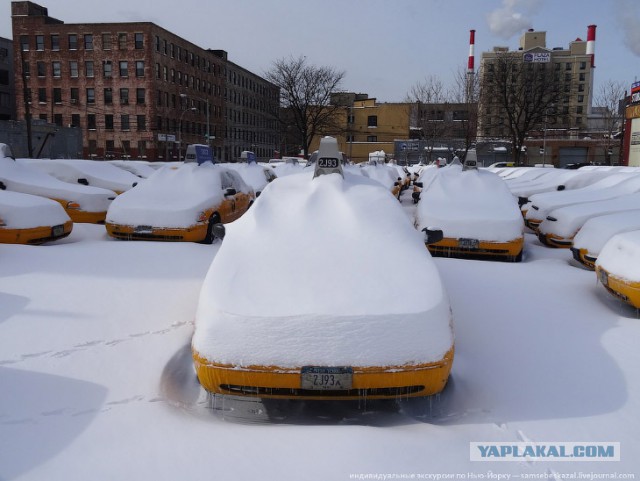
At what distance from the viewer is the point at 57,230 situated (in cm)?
896

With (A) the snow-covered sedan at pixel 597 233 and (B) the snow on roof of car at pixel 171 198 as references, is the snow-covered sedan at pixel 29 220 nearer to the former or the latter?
(B) the snow on roof of car at pixel 171 198

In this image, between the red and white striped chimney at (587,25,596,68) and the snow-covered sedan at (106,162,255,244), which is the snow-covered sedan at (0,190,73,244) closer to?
the snow-covered sedan at (106,162,255,244)

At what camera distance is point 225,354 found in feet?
11.0

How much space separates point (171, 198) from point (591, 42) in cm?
10271

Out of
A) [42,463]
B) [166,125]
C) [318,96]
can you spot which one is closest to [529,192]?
[42,463]

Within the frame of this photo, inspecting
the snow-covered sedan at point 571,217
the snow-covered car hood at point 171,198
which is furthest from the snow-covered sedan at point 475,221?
the snow-covered car hood at point 171,198

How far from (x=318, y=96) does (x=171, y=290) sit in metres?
52.8

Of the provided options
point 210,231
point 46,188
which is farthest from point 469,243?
point 46,188

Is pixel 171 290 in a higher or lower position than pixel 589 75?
lower

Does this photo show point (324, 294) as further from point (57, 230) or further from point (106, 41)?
point (106, 41)

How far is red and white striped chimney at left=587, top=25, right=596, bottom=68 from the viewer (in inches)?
3610

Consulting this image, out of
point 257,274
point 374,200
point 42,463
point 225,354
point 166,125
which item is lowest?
point 42,463

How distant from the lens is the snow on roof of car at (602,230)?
732 centimetres

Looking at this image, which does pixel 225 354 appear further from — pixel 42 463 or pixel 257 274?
pixel 42 463
